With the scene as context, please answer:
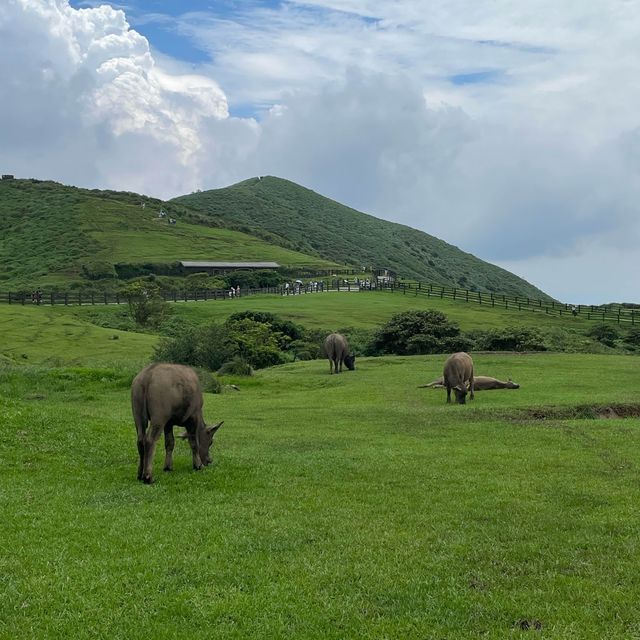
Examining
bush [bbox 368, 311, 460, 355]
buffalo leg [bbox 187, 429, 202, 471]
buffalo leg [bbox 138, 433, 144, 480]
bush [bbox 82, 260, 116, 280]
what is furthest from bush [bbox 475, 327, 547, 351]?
bush [bbox 82, 260, 116, 280]

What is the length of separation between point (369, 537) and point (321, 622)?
2.77m

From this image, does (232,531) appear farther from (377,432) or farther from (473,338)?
(473,338)

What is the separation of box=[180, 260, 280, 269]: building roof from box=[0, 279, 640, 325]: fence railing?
12644 millimetres

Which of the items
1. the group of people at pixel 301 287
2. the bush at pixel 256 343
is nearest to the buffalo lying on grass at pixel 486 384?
the bush at pixel 256 343

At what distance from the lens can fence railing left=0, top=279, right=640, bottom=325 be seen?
80688 mm

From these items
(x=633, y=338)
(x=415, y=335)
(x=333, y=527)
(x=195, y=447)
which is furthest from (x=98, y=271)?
(x=333, y=527)

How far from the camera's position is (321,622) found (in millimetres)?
7727

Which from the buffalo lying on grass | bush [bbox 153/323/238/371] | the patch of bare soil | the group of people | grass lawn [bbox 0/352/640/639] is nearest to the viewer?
grass lawn [bbox 0/352/640/639]

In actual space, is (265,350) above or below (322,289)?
below

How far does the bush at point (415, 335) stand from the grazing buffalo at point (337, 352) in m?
12.0

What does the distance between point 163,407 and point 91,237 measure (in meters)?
122

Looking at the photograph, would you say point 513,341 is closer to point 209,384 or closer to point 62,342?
point 209,384

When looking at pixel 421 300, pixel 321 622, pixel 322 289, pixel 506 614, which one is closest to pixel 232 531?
pixel 321 622

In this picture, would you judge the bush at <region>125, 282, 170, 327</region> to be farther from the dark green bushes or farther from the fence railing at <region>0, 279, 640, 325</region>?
the dark green bushes
